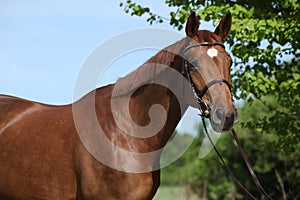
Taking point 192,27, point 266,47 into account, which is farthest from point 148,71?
point 266,47

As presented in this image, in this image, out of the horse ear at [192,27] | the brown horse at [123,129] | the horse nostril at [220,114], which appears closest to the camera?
the horse nostril at [220,114]

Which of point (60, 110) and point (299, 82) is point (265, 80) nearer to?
point (299, 82)

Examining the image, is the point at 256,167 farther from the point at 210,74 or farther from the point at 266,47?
the point at 210,74

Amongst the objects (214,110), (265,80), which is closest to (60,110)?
(214,110)

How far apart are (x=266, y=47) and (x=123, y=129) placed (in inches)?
136

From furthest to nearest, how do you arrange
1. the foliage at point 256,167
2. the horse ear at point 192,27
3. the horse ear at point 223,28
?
the foliage at point 256,167 < the horse ear at point 223,28 < the horse ear at point 192,27

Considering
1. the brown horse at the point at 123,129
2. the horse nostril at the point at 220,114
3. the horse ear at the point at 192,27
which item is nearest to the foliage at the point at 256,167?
the brown horse at the point at 123,129

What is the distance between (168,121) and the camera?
14.1ft

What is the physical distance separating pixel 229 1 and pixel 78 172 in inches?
177

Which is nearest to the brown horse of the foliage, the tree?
the tree

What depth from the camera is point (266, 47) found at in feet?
23.1

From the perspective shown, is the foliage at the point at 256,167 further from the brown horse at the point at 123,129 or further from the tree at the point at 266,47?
the brown horse at the point at 123,129

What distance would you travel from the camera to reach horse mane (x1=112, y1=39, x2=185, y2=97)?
425 cm

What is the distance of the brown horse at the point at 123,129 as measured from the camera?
13.2 ft
